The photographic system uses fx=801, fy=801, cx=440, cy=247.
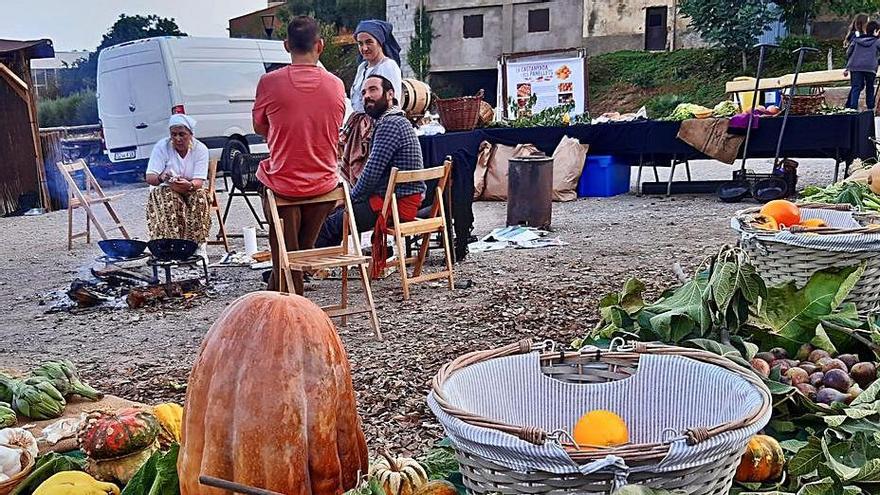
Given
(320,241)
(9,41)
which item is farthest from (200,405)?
(9,41)

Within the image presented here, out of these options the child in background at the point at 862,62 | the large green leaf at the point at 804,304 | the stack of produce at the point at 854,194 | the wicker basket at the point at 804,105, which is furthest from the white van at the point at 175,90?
the large green leaf at the point at 804,304

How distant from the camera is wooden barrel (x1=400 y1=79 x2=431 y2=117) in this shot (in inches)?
300

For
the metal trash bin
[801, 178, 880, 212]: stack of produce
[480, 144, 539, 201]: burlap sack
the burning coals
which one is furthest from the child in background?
the burning coals

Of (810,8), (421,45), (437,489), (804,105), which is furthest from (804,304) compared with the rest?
(421,45)

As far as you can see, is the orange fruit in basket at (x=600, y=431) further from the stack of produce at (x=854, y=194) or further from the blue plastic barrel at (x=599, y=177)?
the blue plastic barrel at (x=599, y=177)

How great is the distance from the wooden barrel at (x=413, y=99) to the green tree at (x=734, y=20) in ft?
72.4

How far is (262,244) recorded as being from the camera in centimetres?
914

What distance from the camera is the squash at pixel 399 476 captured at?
1.64 metres

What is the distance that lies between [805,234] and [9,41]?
12.7 meters

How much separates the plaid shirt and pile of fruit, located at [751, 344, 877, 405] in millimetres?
4007

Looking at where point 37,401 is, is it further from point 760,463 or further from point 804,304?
point 804,304

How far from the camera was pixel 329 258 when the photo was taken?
5.22 m

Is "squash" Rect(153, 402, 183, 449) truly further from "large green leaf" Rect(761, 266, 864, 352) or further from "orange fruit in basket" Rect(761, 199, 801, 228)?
"orange fruit in basket" Rect(761, 199, 801, 228)

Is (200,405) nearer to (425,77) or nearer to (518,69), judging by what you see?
(518,69)
